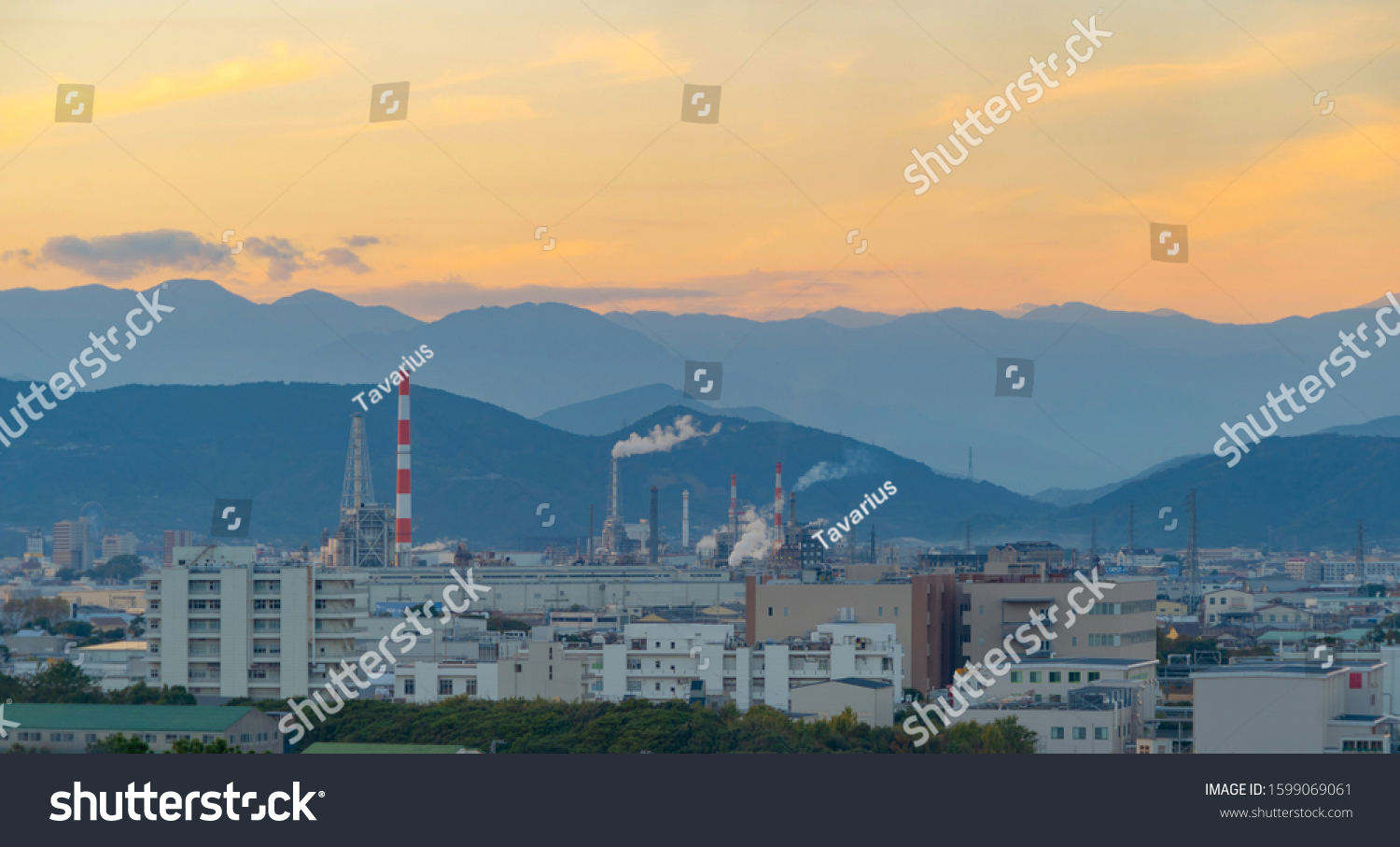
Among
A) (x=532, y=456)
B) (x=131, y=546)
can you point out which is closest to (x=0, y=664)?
(x=131, y=546)

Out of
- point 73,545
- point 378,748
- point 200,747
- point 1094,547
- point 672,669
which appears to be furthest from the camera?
point 73,545

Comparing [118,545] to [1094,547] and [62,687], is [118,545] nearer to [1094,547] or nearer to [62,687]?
[1094,547]

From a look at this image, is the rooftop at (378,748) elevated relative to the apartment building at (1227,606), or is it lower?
lower

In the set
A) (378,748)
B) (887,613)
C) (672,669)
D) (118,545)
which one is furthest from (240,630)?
(118,545)

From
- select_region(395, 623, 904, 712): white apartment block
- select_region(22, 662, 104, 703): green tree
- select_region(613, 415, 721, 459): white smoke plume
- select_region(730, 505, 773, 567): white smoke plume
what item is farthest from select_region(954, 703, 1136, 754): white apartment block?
select_region(613, 415, 721, 459): white smoke plume

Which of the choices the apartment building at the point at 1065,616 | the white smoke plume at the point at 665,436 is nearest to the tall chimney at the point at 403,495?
the apartment building at the point at 1065,616

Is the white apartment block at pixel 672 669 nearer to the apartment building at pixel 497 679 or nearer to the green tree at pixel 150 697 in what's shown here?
the apartment building at pixel 497 679

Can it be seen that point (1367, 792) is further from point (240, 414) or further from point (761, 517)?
point (240, 414)
